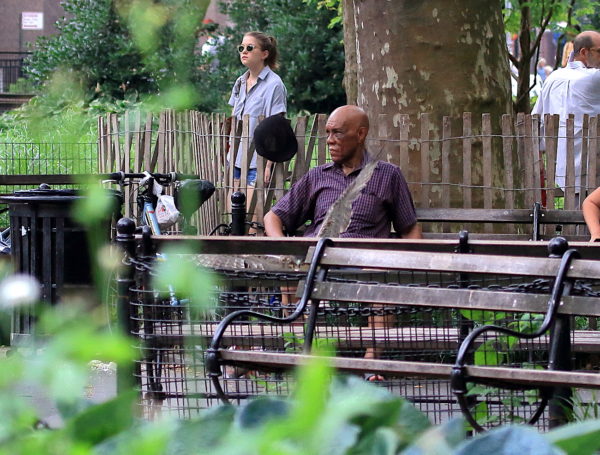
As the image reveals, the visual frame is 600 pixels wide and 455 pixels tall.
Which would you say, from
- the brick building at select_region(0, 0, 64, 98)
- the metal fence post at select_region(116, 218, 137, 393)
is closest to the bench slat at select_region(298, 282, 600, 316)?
the metal fence post at select_region(116, 218, 137, 393)

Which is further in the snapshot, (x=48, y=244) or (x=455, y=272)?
(x=48, y=244)

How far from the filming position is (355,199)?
653 cm

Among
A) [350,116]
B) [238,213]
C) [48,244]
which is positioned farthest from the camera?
[238,213]

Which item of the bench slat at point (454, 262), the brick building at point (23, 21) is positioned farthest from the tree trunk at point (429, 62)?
the brick building at point (23, 21)

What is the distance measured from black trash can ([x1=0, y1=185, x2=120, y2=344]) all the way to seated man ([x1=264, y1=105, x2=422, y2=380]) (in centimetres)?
126

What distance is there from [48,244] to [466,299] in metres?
3.70

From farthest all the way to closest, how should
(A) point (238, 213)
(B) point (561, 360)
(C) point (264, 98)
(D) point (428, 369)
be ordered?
(C) point (264, 98)
(A) point (238, 213)
(B) point (561, 360)
(D) point (428, 369)

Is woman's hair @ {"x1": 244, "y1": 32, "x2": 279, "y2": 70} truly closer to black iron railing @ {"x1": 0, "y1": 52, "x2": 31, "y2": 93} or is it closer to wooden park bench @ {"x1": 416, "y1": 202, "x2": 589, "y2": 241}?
wooden park bench @ {"x1": 416, "y1": 202, "x2": 589, "y2": 241}

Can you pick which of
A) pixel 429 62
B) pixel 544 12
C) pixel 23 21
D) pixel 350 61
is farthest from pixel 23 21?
pixel 429 62

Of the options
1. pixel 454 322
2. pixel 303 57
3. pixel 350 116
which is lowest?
pixel 454 322

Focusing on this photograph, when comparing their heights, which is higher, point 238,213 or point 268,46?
point 268,46

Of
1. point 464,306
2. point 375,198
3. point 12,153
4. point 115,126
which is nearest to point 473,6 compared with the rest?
point 375,198

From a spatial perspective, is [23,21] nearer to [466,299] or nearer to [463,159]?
[463,159]

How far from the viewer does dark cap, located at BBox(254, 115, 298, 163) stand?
7.84 metres
